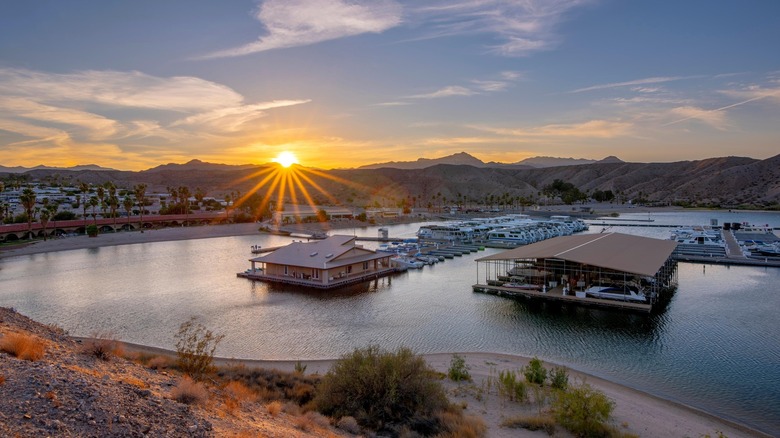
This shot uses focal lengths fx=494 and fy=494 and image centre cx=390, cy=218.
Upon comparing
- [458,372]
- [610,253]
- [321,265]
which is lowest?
[458,372]

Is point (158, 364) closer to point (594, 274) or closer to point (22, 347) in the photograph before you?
point (22, 347)

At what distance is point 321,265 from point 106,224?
5139 cm

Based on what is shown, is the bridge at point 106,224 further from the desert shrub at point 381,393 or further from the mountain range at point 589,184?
the mountain range at point 589,184

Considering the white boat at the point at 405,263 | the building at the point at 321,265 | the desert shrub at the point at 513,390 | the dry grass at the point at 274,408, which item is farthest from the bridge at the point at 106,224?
the desert shrub at the point at 513,390

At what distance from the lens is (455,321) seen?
26406 millimetres

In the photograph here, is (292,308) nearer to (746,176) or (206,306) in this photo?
(206,306)

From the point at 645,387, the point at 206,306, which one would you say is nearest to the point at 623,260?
the point at 645,387

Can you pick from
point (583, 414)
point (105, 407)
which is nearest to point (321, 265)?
point (583, 414)

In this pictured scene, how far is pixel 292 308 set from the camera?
29672 millimetres

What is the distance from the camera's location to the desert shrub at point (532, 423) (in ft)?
41.9

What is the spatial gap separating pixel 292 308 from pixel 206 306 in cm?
524

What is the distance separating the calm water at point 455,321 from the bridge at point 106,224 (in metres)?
24.1

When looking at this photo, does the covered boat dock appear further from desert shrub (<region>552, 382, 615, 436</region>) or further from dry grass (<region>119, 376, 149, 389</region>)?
dry grass (<region>119, 376, 149, 389</region>)

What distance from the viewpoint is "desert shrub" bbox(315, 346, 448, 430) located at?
12547mm
